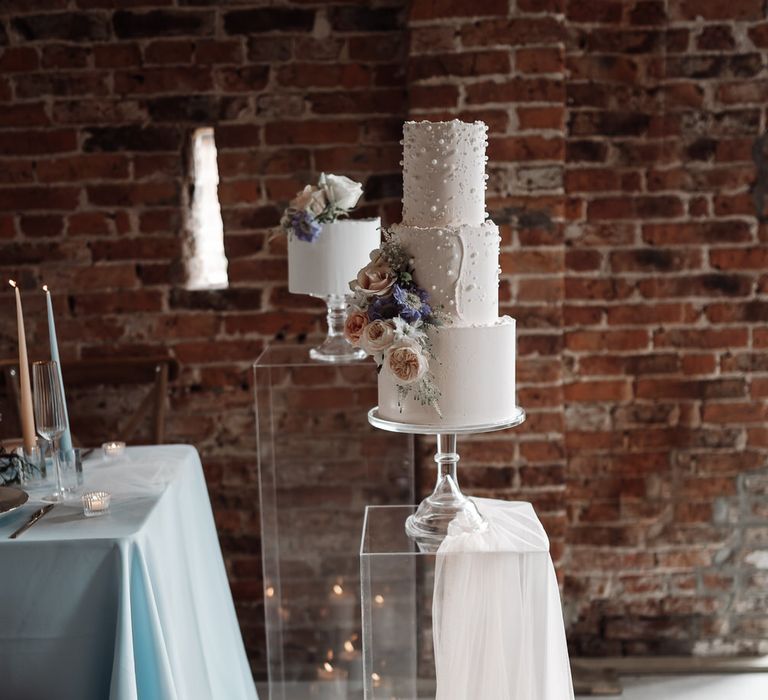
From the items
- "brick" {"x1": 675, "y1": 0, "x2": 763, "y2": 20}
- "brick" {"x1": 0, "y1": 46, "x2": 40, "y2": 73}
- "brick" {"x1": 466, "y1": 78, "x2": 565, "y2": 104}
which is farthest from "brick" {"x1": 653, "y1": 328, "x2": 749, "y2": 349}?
"brick" {"x1": 0, "y1": 46, "x2": 40, "y2": 73}

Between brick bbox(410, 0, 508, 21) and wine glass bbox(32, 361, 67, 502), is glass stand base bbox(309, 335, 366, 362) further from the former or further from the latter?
brick bbox(410, 0, 508, 21)

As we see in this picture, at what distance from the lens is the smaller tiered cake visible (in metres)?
1.99

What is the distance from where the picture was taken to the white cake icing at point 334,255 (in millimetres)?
2004

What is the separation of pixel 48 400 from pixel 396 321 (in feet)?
2.16

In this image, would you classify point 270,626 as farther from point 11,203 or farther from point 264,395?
point 11,203

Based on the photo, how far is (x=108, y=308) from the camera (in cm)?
263

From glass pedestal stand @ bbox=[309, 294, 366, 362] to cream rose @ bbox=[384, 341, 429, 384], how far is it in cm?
71

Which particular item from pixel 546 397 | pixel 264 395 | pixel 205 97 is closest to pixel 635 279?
pixel 546 397

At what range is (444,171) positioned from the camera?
1.48 m

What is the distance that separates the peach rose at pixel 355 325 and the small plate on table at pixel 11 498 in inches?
25.7

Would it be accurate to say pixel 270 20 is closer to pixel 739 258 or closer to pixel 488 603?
pixel 739 258

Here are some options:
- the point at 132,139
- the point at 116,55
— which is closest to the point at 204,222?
the point at 132,139

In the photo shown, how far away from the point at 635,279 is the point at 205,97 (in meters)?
1.34

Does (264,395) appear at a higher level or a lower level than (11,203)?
lower
